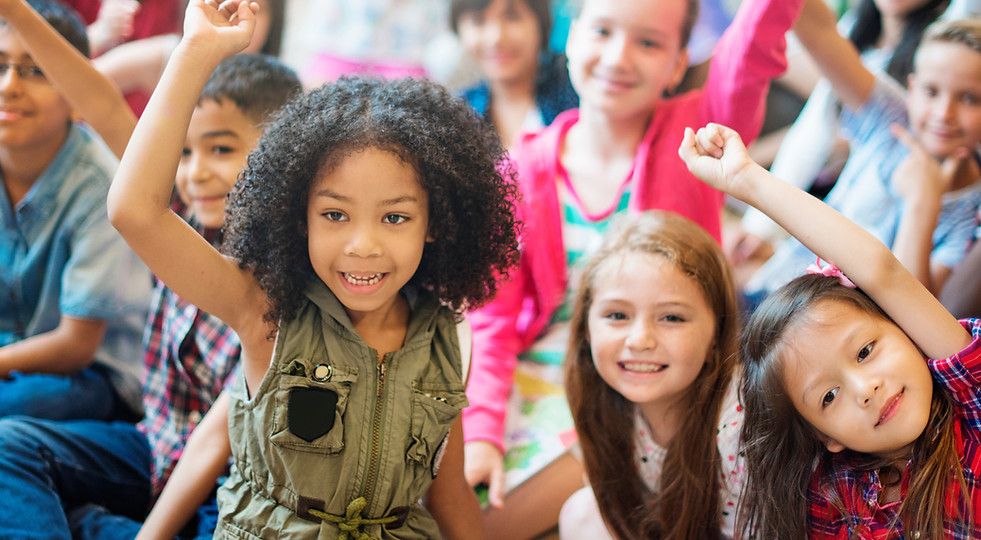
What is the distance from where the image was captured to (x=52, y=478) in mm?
1122

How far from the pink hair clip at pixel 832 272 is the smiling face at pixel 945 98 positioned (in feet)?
2.13

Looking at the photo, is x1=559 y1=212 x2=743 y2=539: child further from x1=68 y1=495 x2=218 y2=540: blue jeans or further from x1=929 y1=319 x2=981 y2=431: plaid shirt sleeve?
x1=68 y1=495 x2=218 y2=540: blue jeans

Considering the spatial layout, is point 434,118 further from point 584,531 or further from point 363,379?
point 584,531

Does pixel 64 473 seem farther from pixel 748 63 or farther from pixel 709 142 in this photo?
pixel 748 63

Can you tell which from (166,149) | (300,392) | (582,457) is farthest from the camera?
(582,457)

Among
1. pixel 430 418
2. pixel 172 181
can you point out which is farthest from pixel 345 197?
pixel 430 418

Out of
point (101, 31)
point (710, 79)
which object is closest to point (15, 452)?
point (101, 31)

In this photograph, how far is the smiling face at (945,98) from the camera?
1.42m

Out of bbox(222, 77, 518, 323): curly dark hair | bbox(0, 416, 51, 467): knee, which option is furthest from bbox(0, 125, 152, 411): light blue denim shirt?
bbox(222, 77, 518, 323): curly dark hair

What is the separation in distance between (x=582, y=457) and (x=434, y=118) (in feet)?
1.83

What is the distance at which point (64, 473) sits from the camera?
3.75ft

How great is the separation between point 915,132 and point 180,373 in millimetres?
1419

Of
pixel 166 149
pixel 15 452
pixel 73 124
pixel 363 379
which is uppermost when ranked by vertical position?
pixel 73 124

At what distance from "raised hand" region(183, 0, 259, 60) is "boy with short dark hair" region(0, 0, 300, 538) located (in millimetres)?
226
